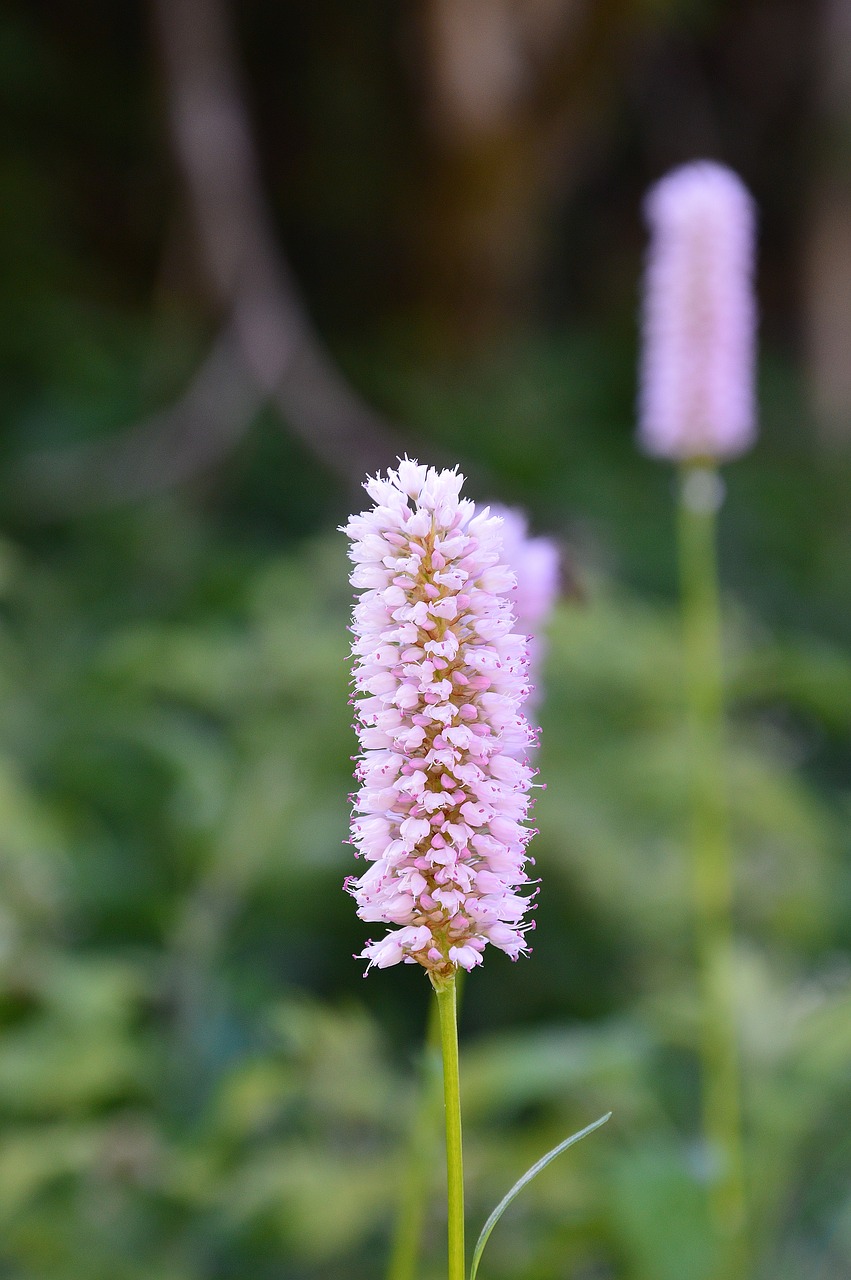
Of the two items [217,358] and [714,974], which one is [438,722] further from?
[217,358]

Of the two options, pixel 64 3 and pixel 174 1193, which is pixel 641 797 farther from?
pixel 64 3

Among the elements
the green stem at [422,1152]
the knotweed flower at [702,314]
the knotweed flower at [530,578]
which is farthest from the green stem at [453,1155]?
the knotweed flower at [702,314]

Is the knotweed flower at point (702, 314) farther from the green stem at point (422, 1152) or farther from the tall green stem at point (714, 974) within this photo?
the green stem at point (422, 1152)

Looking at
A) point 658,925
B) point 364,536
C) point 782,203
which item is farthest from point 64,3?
point 364,536

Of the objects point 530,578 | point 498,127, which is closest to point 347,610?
point 530,578

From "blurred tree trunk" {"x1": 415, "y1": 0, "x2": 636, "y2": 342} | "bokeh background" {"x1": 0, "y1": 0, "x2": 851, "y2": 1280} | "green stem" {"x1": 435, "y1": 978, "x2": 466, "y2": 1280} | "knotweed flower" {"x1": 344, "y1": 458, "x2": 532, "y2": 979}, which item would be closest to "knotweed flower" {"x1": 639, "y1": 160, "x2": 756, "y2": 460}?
"bokeh background" {"x1": 0, "y1": 0, "x2": 851, "y2": 1280}

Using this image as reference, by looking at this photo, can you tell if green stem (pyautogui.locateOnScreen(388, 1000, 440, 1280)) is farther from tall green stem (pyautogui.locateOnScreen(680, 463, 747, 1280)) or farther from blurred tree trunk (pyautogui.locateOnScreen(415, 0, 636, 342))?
blurred tree trunk (pyautogui.locateOnScreen(415, 0, 636, 342))
